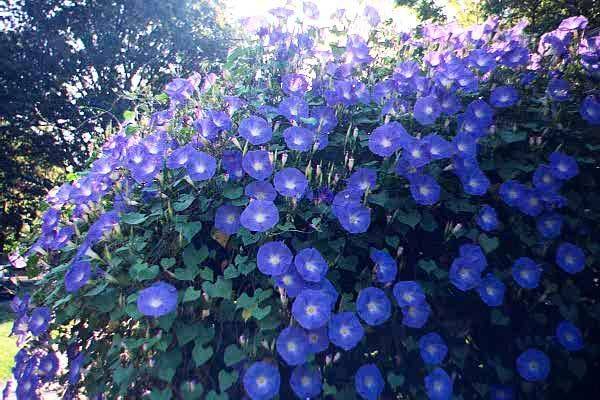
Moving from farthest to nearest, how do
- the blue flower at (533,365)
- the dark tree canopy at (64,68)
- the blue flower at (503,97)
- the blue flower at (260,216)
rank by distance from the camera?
1. the dark tree canopy at (64,68)
2. the blue flower at (503,97)
3. the blue flower at (533,365)
4. the blue flower at (260,216)

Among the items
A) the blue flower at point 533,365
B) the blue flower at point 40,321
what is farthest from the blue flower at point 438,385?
the blue flower at point 40,321

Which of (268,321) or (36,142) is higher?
(268,321)

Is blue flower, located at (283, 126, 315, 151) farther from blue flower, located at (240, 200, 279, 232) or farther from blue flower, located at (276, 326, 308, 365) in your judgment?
blue flower, located at (276, 326, 308, 365)

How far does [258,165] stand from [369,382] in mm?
693

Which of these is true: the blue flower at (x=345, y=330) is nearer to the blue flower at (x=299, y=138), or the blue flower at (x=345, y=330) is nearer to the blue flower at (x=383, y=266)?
the blue flower at (x=383, y=266)

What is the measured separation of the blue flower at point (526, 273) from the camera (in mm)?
1376

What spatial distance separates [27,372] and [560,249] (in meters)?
1.84

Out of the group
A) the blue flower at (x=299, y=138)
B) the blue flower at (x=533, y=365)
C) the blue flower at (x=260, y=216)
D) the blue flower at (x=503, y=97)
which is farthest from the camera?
the blue flower at (x=503, y=97)

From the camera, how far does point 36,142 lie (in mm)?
11352

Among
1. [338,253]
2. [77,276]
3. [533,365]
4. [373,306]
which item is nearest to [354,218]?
[338,253]

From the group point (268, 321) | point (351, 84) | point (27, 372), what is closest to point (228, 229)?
point (268, 321)

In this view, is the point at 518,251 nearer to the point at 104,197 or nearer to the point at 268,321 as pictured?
the point at 268,321

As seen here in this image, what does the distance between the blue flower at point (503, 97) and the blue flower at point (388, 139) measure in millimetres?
469

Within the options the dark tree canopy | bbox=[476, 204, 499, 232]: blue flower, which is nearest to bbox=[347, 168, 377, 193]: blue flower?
bbox=[476, 204, 499, 232]: blue flower
